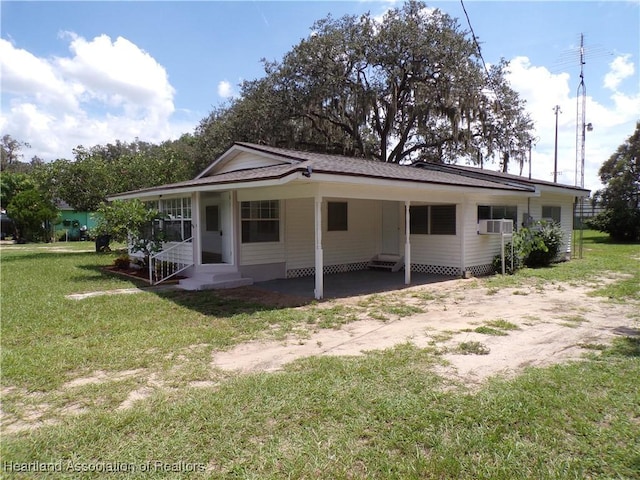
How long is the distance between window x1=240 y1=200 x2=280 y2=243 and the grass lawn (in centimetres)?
523

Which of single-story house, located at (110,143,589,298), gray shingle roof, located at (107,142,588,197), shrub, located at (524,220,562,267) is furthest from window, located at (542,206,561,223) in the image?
gray shingle roof, located at (107,142,588,197)

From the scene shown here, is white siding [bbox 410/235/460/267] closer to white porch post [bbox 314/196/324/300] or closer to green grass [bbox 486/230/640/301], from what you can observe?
green grass [bbox 486/230/640/301]

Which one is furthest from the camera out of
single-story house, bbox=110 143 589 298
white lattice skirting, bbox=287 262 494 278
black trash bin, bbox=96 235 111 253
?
black trash bin, bbox=96 235 111 253

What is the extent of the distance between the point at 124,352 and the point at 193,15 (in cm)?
865

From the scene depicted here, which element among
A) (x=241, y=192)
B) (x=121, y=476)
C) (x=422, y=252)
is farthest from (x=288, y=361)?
(x=422, y=252)

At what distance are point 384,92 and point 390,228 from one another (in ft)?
31.3

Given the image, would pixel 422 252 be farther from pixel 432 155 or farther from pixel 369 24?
pixel 369 24

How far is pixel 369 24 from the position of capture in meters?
20.1

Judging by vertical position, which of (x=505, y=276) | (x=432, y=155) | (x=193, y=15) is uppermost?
(x=193, y=15)

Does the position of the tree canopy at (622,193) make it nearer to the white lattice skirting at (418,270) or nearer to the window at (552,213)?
the window at (552,213)

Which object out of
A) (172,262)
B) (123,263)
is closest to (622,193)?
(172,262)

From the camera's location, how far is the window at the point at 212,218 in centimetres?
1162

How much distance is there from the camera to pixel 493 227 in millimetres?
12227

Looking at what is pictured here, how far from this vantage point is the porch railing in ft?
36.3
